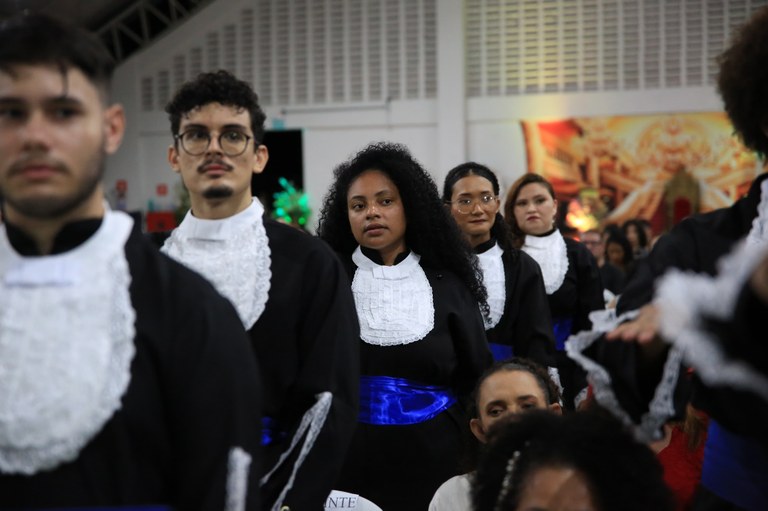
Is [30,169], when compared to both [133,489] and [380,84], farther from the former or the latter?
[380,84]

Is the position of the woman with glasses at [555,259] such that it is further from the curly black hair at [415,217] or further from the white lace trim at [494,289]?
the curly black hair at [415,217]

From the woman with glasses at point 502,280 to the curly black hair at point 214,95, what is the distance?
1.77m

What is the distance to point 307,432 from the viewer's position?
8.16ft

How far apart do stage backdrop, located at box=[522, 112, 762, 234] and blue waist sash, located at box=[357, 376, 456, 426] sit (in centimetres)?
888

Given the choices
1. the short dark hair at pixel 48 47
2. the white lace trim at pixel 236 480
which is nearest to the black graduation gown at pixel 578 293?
the white lace trim at pixel 236 480

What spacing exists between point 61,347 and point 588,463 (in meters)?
1.02

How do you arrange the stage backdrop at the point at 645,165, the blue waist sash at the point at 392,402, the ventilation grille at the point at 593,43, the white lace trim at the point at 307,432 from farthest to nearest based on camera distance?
the ventilation grille at the point at 593,43, the stage backdrop at the point at 645,165, the blue waist sash at the point at 392,402, the white lace trim at the point at 307,432

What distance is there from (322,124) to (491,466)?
1183 centimetres

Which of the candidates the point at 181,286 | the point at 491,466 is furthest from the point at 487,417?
the point at 181,286

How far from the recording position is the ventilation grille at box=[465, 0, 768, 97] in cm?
1293

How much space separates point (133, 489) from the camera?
1624 millimetres

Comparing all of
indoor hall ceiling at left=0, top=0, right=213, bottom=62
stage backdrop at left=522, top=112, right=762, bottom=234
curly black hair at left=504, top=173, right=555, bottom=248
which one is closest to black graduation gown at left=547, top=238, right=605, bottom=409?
curly black hair at left=504, top=173, right=555, bottom=248

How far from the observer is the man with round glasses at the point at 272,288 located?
250cm

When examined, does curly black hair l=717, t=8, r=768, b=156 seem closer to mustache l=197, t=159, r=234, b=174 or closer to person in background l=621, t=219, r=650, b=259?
mustache l=197, t=159, r=234, b=174
